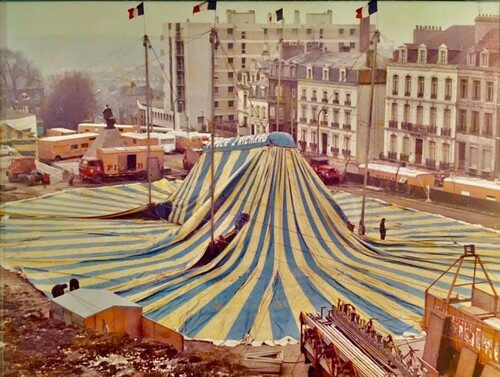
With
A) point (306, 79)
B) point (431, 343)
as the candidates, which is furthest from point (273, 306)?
point (306, 79)

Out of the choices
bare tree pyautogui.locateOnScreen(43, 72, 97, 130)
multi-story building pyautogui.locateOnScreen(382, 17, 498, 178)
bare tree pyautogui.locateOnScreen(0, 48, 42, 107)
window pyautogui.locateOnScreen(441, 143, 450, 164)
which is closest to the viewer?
multi-story building pyautogui.locateOnScreen(382, 17, 498, 178)

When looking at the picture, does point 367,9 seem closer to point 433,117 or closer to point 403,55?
point 403,55

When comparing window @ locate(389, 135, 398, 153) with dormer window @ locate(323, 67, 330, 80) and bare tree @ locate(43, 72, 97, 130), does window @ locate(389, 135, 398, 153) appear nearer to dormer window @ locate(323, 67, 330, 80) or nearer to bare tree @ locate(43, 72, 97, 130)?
dormer window @ locate(323, 67, 330, 80)

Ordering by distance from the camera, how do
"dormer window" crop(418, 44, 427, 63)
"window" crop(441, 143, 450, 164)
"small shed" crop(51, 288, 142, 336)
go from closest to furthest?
1. "small shed" crop(51, 288, 142, 336)
2. "dormer window" crop(418, 44, 427, 63)
3. "window" crop(441, 143, 450, 164)

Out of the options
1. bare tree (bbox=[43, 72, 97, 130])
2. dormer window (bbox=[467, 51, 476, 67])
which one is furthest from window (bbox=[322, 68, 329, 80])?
bare tree (bbox=[43, 72, 97, 130])

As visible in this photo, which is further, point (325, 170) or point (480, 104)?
point (325, 170)

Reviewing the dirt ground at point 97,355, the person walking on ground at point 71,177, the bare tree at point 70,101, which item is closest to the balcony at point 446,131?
the dirt ground at point 97,355

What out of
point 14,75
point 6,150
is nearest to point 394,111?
point 14,75
